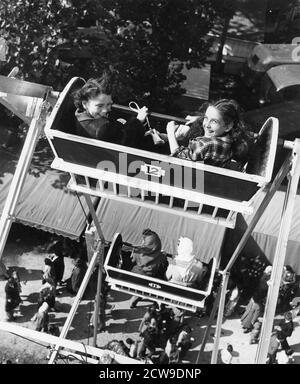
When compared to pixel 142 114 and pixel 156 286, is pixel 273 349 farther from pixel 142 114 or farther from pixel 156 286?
pixel 142 114

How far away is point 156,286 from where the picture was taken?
6191 mm

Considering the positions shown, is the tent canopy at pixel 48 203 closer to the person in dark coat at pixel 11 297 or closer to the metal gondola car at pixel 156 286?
the person in dark coat at pixel 11 297

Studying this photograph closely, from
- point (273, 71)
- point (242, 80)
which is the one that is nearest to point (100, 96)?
point (273, 71)

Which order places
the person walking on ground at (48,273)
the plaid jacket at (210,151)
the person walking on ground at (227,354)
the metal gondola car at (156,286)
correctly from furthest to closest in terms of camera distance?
the person walking on ground at (48,273) → the person walking on ground at (227,354) → the metal gondola car at (156,286) → the plaid jacket at (210,151)

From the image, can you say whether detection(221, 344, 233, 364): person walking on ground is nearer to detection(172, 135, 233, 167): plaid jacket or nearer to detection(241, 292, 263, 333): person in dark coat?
detection(241, 292, 263, 333): person in dark coat

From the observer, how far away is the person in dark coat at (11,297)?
34.7 ft

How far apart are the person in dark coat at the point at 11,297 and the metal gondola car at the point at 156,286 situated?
182 inches

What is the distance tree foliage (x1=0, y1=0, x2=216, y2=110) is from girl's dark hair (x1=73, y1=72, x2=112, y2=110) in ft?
20.4

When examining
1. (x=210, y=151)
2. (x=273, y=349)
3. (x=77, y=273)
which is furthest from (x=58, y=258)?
(x=210, y=151)

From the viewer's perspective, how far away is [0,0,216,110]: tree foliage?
35.6ft

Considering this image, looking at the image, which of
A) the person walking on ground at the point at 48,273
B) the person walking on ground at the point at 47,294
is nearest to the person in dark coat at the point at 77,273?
the person walking on ground at the point at 48,273

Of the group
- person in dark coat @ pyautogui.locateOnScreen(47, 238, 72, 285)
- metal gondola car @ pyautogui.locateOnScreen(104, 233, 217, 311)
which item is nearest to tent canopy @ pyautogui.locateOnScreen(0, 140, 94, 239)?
person in dark coat @ pyautogui.locateOnScreen(47, 238, 72, 285)

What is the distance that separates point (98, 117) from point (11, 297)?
6.72 m
